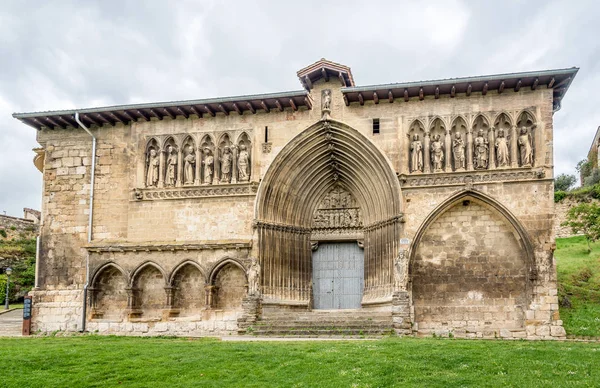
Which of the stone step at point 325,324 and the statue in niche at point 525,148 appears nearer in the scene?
the stone step at point 325,324

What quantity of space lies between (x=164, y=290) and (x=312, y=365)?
10854 millimetres

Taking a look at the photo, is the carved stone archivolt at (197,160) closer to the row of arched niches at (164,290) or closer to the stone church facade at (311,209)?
the stone church facade at (311,209)

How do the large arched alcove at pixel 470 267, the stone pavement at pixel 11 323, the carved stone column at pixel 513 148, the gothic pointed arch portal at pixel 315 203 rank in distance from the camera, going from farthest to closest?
the stone pavement at pixel 11 323, the gothic pointed arch portal at pixel 315 203, the carved stone column at pixel 513 148, the large arched alcove at pixel 470 267

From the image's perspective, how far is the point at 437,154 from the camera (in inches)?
754

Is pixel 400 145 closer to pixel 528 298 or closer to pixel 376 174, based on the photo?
pixel 376 174

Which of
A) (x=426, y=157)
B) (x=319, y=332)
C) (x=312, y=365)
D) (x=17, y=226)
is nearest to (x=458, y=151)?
(x=426, y=157)

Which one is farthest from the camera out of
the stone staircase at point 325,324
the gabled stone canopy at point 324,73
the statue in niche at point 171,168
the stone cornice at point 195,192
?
the statue in niche at point 171,168

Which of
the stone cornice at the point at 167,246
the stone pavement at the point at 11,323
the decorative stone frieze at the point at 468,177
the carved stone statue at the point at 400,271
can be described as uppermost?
the decorative stone frieze at the point at 468,177

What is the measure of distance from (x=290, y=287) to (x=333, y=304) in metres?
1.67

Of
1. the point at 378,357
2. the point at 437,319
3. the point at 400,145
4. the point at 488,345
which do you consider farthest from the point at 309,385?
the point at 400,145

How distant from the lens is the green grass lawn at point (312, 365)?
9539 millimetres

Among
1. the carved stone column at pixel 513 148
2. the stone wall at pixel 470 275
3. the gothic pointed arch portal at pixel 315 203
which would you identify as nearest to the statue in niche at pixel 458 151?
the stone wall at pixel 470 275

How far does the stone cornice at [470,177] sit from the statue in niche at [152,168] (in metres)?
8.18

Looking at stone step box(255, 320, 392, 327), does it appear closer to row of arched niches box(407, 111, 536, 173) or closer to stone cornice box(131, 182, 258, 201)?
stone cornice box(131, 182, 258, 201)
